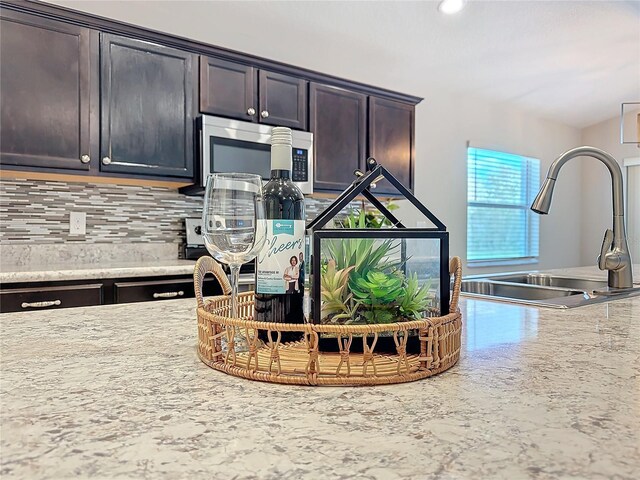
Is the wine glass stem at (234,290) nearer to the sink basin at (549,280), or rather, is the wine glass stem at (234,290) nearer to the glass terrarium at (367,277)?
the glass terrarium at (367,277)

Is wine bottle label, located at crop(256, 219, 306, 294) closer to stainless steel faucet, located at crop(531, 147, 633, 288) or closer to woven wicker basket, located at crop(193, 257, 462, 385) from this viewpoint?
woven wicker basket, located at crop(193, 257, 462, 385)

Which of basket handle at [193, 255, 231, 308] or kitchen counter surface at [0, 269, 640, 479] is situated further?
basket handle at [193, 255, 231, 308]

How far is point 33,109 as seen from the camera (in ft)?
7.54

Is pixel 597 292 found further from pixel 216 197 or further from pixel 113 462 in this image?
pixel 113 462

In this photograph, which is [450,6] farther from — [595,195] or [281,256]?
[595,195]

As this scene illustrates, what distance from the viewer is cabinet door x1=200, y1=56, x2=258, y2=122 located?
2787 millimetres

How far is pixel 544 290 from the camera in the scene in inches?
72.1

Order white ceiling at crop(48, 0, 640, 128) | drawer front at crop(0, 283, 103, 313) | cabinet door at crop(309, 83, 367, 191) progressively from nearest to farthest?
drawer front at crop(0, 283, 103, 313) → white ceiling at crop(48, 0, 640, 128) → cabinet door at crop(309, 83, 367, 191)

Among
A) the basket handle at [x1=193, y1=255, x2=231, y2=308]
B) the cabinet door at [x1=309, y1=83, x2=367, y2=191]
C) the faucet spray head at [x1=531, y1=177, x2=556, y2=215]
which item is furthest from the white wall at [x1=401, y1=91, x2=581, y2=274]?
the basket handle at [x1=193, y1=255, x2=231, y2=308]

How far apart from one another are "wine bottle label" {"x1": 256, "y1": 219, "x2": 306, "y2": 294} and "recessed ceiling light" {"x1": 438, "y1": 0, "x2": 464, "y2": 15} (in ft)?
9.83

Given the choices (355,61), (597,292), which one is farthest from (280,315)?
(355,61)

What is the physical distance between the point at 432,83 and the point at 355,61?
2.76ft

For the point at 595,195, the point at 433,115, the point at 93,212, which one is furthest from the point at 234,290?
the point at 595,195

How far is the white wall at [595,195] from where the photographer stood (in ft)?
19.4
